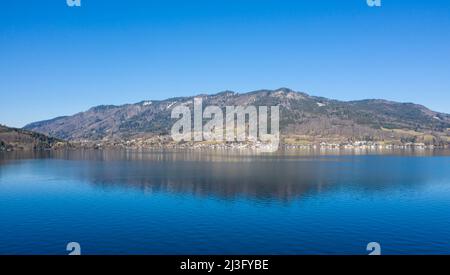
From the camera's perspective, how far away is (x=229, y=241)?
163 feet

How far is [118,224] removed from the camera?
2315 inches

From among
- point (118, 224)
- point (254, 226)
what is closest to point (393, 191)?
point (254, 226)

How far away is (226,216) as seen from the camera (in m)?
64.6

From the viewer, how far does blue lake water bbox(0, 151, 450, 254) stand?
48.4 m

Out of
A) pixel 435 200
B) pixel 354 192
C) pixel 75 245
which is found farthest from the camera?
pixel 354 192

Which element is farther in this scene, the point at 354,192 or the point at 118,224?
the point at 354,192

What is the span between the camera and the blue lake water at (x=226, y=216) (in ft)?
159
